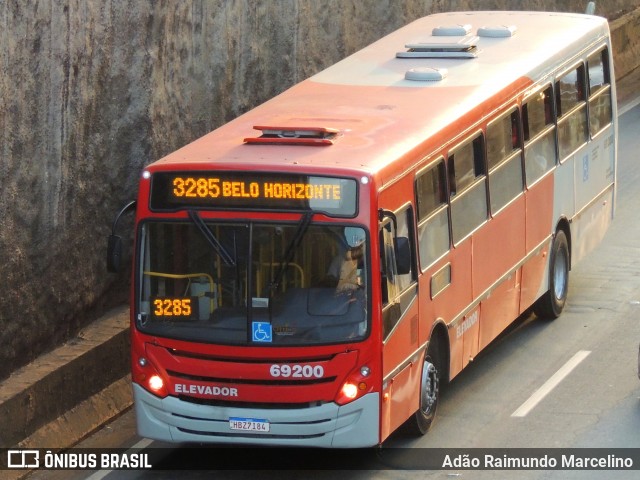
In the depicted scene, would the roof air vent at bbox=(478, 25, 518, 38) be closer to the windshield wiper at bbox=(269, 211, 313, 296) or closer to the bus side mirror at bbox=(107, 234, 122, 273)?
the windshield wiper at bbox=(269, 211, 313, 296)

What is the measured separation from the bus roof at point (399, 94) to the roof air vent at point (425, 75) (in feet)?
0.04

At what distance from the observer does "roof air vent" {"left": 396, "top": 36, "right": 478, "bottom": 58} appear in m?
15.4

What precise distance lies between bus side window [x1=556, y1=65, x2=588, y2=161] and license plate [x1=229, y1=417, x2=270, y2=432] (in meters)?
6.11

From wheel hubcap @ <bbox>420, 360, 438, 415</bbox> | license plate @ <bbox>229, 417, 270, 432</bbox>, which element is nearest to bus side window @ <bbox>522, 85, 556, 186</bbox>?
wheel hubcap @ <bbox>420, 360, 438, 415</bbox>

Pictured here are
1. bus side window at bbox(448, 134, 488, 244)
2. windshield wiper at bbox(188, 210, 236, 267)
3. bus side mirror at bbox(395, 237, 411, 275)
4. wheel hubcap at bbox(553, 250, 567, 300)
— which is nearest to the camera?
windshield wiper at bbox(188, 210, 236, 267)

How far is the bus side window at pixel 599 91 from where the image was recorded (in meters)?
17.2

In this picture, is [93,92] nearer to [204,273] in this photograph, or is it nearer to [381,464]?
[204,273]

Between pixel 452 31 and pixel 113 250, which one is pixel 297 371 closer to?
pixel 113 250

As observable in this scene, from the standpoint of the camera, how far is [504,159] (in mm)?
14516

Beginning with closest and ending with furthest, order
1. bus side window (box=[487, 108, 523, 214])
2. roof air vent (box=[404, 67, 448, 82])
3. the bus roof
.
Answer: the bus roof, bus side window (box=[487, 108, 523, 214]), roof air vent (box=[404, 67, 448, 82])

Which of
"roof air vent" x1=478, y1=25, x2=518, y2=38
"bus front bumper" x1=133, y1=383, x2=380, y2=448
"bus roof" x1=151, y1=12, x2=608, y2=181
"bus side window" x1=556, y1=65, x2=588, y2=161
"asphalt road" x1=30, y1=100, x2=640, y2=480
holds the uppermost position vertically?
"roof air vent" x1=478, y1=25, x2=518, y2=38

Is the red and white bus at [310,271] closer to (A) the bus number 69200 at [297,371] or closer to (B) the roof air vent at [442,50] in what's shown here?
(A) the bus number 69200 at [297,371]

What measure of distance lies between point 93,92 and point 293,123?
9.96 feet

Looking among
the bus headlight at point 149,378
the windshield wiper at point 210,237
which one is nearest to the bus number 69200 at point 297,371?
the windshield wiper at point 210,237
